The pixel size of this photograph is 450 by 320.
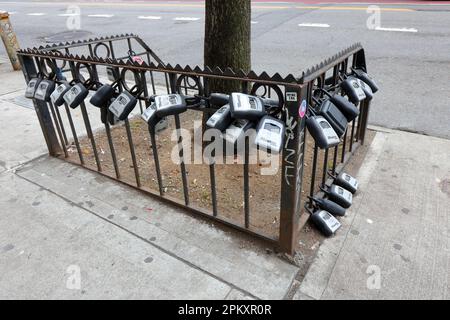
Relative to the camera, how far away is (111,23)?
14.5 metres

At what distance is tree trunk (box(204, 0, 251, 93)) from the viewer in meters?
3.00

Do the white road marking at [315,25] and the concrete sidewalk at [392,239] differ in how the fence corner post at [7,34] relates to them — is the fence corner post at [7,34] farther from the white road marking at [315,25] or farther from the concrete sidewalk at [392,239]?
the white road marking at [315,25]

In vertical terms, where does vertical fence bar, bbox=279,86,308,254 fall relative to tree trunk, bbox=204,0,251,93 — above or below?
below

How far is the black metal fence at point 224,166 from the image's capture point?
201 cm

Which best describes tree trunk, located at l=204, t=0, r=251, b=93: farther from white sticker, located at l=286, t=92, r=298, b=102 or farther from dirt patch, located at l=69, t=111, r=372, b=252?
white sticker, located at l=286, t=92, r=298, b=102

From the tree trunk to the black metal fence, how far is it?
412mm

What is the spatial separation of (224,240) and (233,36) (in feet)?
5.86

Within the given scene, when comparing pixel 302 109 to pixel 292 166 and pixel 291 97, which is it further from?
pixel 292 166

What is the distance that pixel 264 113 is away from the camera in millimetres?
1976

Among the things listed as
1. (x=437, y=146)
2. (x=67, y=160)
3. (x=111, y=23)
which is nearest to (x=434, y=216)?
(x=437, y=146)

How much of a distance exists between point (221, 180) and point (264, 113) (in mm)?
1303

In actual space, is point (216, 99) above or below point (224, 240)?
above

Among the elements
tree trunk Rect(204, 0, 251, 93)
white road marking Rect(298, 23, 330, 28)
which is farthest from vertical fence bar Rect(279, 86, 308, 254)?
white road marking Rect(298, 23, 330, 28)

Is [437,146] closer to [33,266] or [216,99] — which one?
[216,99]
